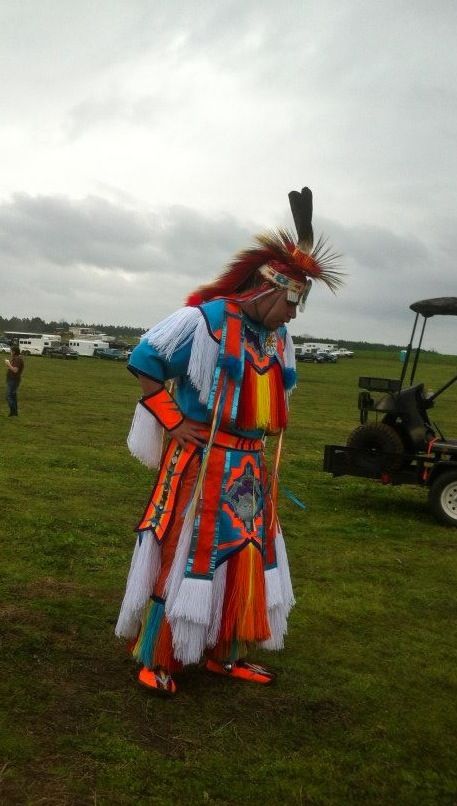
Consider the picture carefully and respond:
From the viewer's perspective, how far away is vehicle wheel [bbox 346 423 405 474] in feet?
26.9

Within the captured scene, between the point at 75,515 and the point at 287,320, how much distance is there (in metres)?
4.07

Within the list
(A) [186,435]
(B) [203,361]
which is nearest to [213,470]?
(A) [186,435]

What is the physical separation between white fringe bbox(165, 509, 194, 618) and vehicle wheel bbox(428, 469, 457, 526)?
5.23 meters

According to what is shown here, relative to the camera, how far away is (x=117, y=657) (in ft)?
12.3

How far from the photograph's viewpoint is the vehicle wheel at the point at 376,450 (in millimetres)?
8188

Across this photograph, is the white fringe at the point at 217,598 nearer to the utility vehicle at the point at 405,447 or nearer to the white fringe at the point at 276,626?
the white fringe at the point at 276,626

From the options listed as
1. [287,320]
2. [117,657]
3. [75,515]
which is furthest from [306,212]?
[75,515]

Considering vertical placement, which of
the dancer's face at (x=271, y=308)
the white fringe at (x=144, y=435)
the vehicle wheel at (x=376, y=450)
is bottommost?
the vehicle wheel at (x=376, y=450)

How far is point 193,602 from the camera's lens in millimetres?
3227

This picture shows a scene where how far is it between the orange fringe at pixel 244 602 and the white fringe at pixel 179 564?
8.7 inches

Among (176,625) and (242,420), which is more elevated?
(242,420)

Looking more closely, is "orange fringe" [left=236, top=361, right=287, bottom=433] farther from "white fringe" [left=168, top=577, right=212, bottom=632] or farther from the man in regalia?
"white fringe" [left=168, top=577, right=212, bottom=632]

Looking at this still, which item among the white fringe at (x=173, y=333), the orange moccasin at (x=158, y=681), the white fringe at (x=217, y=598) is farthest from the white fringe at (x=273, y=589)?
the white fringe at (x=173, y=333)

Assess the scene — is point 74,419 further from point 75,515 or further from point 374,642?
point 374,642
